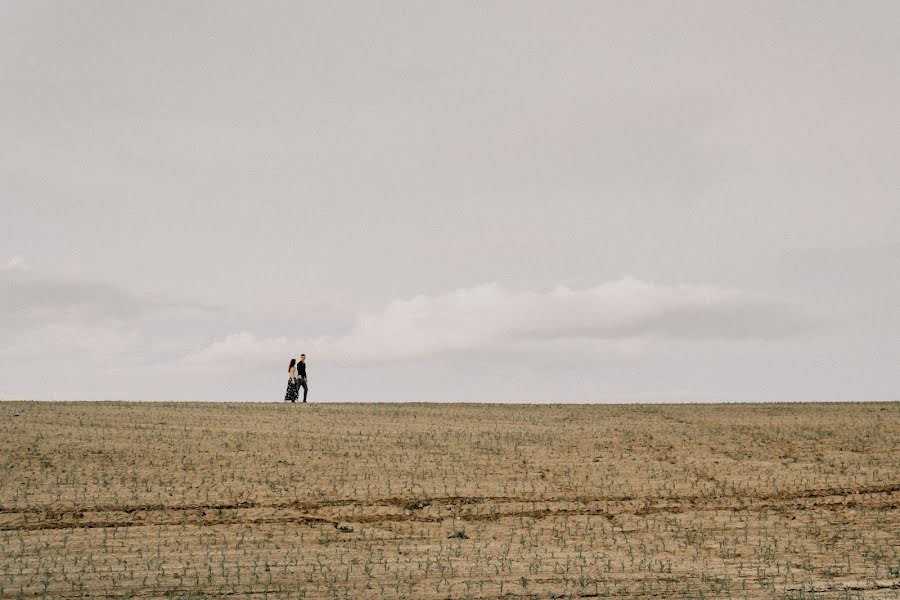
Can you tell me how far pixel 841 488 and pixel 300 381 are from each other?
20294 mm

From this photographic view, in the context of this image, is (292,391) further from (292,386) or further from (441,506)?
(441,506)

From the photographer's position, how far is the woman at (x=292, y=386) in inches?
1321

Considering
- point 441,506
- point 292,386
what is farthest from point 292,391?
point 441,506

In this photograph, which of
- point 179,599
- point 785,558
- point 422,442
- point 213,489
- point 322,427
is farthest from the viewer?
point 322,427

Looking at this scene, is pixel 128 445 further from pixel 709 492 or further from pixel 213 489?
pixel 709 492

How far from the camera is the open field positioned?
12781 millimetres

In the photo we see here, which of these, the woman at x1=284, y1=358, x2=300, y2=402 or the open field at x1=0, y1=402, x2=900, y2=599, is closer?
the open field at x1=0, y1=402, x2=900, y2=599

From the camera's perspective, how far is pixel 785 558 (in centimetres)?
1444

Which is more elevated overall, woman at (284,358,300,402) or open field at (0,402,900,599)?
woman at (284,358,300,402)

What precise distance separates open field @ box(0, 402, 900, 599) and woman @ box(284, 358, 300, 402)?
4666mm

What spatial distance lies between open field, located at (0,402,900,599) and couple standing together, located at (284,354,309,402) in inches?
154

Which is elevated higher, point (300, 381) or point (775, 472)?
point (300, 381)

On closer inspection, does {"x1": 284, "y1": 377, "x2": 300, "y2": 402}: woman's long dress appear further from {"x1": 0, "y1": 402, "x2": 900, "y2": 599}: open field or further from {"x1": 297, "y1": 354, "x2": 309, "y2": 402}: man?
{"x1": 0, "y1": 402, "x2": 900, "y2": 599}: open field

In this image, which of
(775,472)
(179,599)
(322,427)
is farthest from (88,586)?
(775,472)
